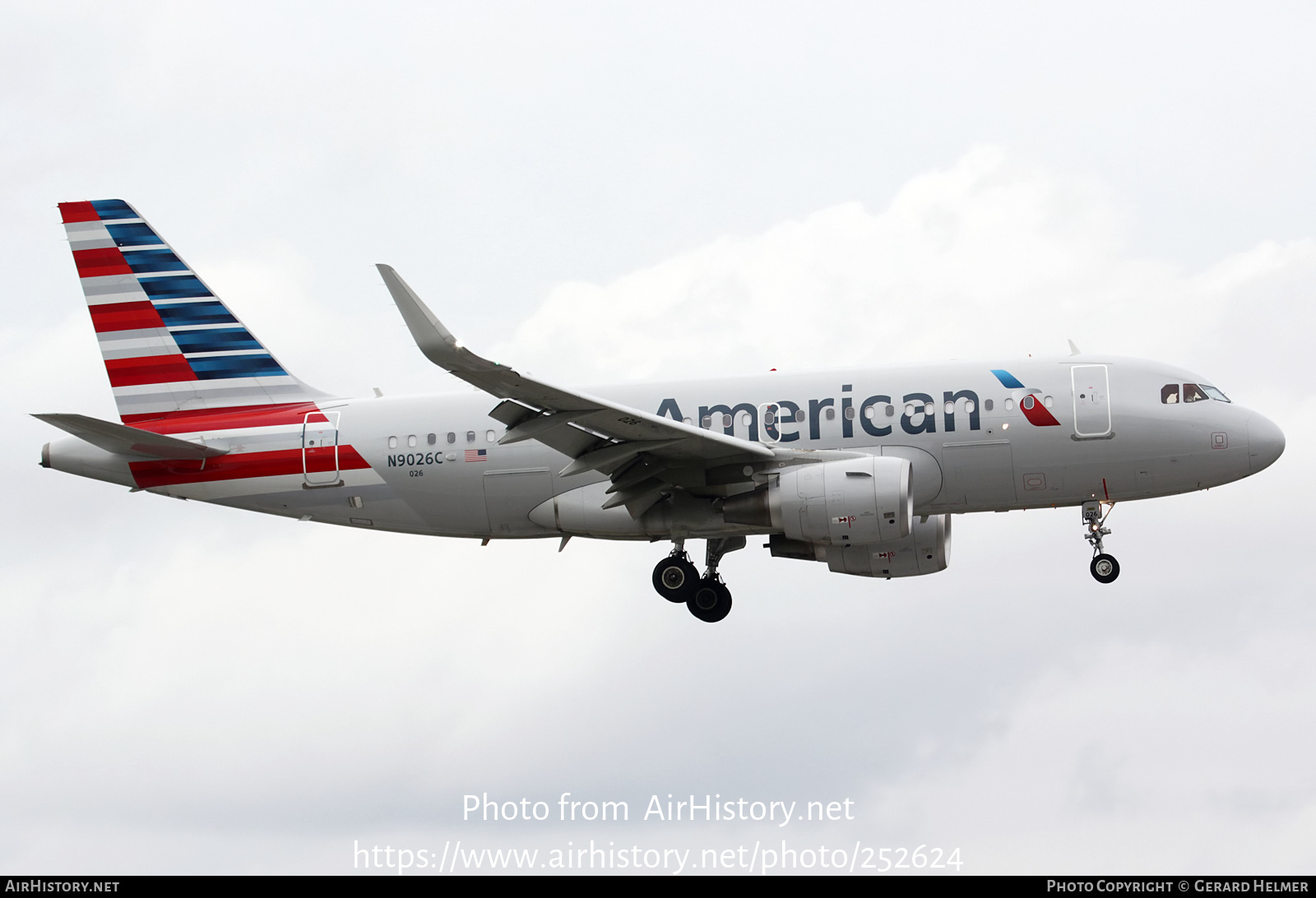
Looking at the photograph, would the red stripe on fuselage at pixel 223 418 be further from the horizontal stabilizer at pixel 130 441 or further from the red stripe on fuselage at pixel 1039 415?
the red stripe on fuselage at pixel 1039 415

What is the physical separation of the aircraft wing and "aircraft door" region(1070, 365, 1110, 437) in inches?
221

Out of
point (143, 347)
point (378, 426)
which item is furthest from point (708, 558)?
point (143, 347)

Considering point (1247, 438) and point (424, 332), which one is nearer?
point (424, 332)

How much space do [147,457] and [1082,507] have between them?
730 inches

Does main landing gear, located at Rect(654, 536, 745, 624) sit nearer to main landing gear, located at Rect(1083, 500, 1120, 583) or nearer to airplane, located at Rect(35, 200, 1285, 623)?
airplane, located at Rect(35, 200, 1285, 623)

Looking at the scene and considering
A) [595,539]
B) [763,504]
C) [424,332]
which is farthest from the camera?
[595,539]

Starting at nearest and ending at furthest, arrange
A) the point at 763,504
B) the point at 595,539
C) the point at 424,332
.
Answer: the point at 424,332, the point at 763,504, the point at 595,539

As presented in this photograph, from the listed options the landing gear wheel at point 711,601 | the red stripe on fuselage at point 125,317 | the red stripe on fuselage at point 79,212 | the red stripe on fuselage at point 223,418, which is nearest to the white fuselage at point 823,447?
the red stripe on fuselage at point 223,418

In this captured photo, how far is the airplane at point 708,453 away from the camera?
28.0m

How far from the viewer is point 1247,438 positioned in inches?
1132

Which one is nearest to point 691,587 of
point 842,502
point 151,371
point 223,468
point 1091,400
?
point 842,502

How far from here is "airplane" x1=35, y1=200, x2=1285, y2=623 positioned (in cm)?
2803

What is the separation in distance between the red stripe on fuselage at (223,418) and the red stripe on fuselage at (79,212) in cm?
498

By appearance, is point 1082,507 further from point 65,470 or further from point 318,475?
point 65,470
